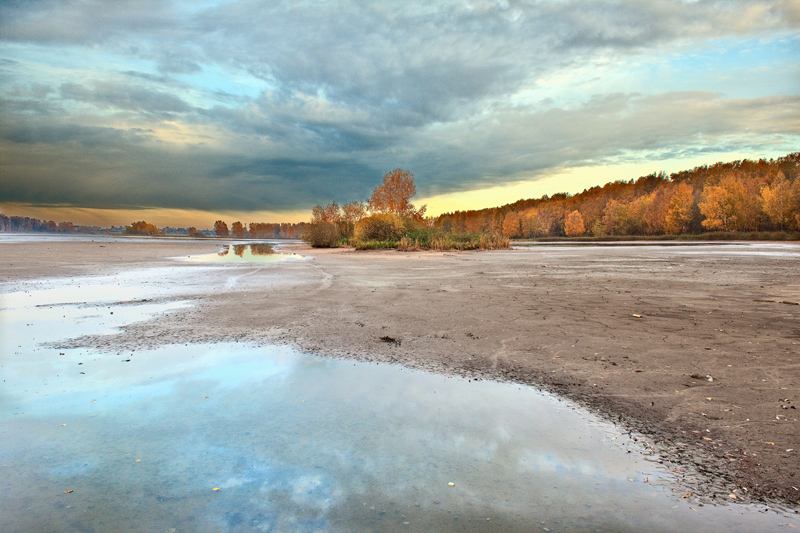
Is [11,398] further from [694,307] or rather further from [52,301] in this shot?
[694,307]

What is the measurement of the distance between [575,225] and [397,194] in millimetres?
84332

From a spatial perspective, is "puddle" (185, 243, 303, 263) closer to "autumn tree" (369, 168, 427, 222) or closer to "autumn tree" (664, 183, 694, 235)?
"autumn tree" (369, 168, 427, 222)

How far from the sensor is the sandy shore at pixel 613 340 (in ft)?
10.3

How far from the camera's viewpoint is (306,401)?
3854 mm

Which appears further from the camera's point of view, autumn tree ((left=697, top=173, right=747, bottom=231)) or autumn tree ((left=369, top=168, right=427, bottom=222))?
autumn tree ((left=697, top=173, right=747, bottom=231))

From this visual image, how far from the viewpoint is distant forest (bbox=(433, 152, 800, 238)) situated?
235 feet

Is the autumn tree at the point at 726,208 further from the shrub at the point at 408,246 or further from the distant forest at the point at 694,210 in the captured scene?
the shrub at the point at 408,246

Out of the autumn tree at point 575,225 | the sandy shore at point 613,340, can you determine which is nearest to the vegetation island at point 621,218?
the autumn tree at point 575,225

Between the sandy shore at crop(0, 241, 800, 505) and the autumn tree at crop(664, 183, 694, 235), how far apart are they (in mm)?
86471

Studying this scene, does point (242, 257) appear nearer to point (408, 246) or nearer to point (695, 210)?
→ point (408, 246)

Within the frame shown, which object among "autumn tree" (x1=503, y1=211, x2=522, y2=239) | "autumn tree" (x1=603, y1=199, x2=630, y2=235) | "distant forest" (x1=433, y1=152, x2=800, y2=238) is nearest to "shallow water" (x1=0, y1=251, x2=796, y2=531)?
"distant forest" (x1=433, y1=152, x2=800, y2=238)

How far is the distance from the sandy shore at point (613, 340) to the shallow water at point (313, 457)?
0.48m

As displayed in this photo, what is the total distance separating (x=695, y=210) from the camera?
285 ft

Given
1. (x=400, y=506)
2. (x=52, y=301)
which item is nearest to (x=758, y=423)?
(x=400, y=506)
